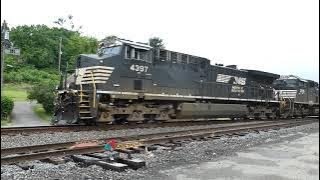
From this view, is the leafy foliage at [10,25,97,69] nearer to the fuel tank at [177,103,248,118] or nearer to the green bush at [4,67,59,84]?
the green bush at [4,67,59,84]

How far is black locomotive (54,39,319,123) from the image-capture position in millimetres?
14625

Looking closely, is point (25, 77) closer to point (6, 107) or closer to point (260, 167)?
point (6, 107)

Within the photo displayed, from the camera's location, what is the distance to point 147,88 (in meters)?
16.2

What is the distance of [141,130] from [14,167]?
751 centimetres

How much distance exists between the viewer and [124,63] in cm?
1534

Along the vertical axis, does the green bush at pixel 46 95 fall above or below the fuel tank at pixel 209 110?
above

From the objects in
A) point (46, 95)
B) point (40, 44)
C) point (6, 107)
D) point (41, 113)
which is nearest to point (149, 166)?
point (6, 107)

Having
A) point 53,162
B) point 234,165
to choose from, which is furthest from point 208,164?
point 53,162

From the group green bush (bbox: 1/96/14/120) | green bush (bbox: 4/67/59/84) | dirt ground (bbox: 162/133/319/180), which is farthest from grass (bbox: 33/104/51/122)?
green bush (bbox: 4/67/59/84)

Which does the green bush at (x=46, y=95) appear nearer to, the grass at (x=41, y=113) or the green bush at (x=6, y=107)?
the grass at (x=41, y=113)

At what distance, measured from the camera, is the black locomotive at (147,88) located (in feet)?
48.0

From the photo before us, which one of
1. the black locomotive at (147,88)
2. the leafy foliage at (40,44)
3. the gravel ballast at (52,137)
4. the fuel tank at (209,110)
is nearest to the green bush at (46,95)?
the black locomotive at (147,88)

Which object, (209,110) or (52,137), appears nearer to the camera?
(52,137)

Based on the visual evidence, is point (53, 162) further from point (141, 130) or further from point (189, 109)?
point (189, 109)
